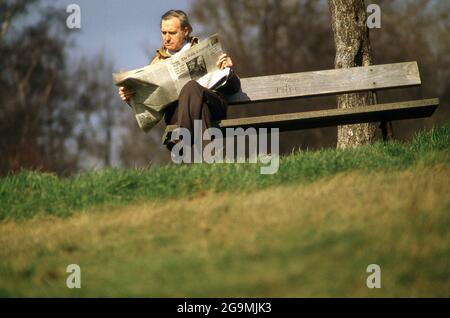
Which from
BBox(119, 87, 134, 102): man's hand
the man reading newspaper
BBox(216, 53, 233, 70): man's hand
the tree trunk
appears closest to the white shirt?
the man reading newspaper

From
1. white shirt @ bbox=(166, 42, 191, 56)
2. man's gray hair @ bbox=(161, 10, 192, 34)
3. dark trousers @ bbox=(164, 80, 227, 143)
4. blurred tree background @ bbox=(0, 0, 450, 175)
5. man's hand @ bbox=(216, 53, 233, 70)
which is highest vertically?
blurred tree background @ bbox=(0, 0, 450, 175)

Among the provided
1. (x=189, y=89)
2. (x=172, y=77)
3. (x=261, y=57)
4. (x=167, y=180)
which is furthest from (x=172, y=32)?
(x=261, y=57)

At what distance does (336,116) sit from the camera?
7.12 meters

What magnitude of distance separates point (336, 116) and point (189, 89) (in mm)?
1283

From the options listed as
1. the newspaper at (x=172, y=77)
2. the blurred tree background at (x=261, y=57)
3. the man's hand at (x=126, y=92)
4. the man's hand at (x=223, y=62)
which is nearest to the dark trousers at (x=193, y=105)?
the newspaper at (x=172, y=77)

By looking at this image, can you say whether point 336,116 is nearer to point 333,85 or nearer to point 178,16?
point 333,85

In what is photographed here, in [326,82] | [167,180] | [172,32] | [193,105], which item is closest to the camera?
[167,180]

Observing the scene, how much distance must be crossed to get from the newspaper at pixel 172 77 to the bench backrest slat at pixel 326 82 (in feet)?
1.96

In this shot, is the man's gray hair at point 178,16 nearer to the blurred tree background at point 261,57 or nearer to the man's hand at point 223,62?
the man's hand at point 223,62

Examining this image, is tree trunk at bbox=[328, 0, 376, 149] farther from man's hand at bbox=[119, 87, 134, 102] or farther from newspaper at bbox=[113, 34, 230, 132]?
man's hand at bbox=[119, 87, 134, 102]

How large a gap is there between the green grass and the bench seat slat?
0.41 metres

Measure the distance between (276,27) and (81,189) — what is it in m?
30.6

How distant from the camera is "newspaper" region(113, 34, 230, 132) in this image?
22.4ft

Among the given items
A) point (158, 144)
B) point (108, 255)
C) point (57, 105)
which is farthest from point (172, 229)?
point (158, 144)
